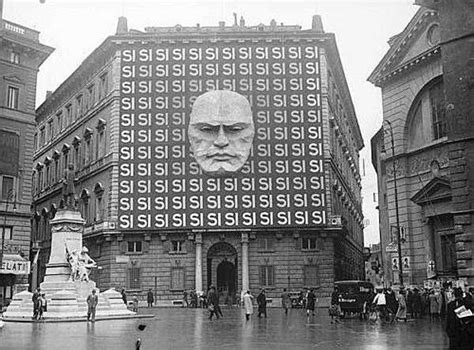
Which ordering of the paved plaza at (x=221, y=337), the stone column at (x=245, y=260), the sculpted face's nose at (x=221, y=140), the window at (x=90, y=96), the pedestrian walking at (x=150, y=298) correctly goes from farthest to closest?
the window at (x=90, y=96), the sculpted face's nose at (x=221, y=140), the stone column at (x=245, y=260), the pedestrian walking at (x=150, y=298), the paved plaza at (x=221, y=337)

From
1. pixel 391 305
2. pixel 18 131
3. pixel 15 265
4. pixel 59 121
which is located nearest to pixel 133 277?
pixel 15 265

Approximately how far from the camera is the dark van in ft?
112

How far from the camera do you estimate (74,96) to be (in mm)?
65625

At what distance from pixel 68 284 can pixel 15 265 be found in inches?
566

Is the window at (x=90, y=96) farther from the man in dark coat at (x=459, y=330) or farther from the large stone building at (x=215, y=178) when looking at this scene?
the man in dark coat at (x=459, y=330)

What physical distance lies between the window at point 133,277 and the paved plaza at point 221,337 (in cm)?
2463

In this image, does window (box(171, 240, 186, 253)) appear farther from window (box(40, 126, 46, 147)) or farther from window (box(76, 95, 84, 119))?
window (box(40, 126, 46, 147))

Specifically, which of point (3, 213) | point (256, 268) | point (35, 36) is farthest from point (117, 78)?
point (256, 268)

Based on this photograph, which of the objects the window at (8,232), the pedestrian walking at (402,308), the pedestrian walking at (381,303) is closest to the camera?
the pedestrian walking at (402,308)

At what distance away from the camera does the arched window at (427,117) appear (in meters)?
35.8

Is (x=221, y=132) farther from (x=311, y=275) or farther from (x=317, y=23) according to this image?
(x=311, y=275)

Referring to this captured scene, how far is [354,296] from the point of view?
34.6 m

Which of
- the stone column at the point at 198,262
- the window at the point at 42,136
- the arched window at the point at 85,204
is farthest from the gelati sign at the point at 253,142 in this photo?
the window at the point at 42,136

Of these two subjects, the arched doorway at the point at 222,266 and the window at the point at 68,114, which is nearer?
the arched doorway at the point at 222,266
